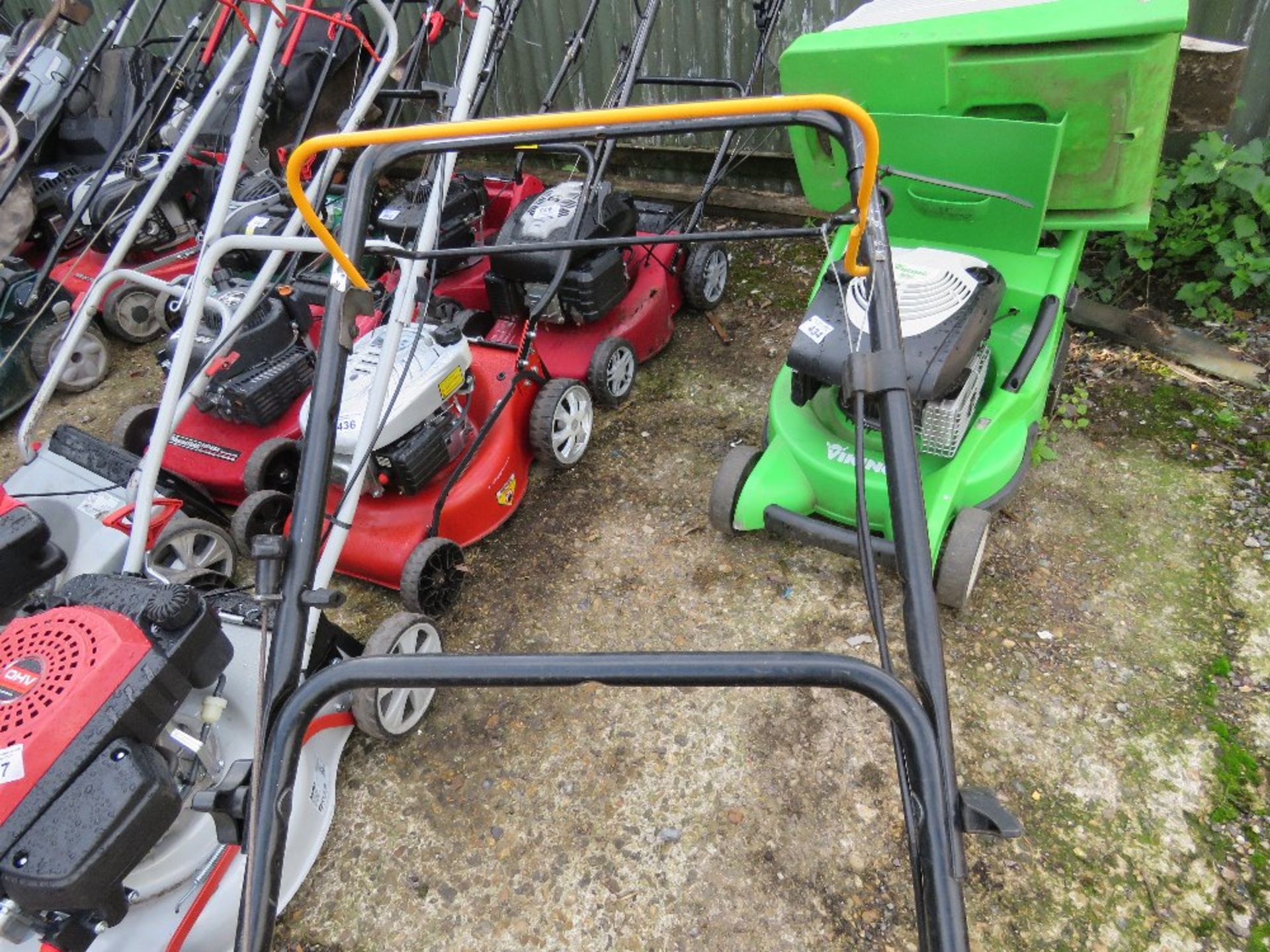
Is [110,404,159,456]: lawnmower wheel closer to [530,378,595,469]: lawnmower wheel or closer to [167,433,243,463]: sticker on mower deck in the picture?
[167,433,243,463]: sticker on mower deck

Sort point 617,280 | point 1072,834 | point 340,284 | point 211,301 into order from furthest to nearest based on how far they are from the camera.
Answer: point 617,280 < point 211,301 < point 1072,834 < point 340,284

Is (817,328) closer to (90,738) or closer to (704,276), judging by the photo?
(704,276)

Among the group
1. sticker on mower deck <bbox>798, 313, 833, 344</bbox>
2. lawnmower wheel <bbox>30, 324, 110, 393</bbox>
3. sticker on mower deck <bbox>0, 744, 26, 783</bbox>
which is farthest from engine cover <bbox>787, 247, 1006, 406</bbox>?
lawnmower wheel <bbox>30, 324, 110, 393</bbox>

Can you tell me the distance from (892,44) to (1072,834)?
173 cm

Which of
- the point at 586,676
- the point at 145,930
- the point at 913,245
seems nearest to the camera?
the point at 586,676

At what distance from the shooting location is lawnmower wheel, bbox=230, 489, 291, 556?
7.55 ft

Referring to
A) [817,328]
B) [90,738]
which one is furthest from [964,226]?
[90,738]

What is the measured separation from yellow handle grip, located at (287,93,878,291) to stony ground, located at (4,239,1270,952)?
1220 mm

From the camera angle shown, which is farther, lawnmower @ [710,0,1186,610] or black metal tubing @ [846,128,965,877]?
lawnmower @ [710,0,1186,610]

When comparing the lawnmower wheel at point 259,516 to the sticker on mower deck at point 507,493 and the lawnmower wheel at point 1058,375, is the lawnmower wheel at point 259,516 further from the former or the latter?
the lawnmower wheel at point 1058,375

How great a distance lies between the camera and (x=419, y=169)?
4887mm

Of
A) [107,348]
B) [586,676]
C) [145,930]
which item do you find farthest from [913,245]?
[107,348]

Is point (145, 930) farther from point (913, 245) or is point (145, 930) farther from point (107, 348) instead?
point (107, 348)

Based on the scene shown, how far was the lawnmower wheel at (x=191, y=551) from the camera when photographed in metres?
2.19
